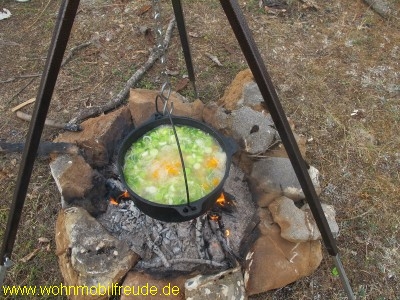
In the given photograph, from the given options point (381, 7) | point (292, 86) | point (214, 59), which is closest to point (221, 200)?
point (292, 86)

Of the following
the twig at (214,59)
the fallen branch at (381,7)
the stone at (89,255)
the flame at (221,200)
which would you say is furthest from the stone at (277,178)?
the fallen branch at (381,7)

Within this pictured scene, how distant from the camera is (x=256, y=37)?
173 inches

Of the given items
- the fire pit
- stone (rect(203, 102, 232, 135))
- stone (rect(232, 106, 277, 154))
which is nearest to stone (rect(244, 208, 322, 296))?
the fire pit

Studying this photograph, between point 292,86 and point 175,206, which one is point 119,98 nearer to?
point 292,86

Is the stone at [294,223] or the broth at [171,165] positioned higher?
the broth at [171,165]

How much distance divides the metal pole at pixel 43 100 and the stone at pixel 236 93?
1.78 m

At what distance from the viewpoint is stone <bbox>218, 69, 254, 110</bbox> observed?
3.28 metres

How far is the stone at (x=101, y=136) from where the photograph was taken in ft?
9.58

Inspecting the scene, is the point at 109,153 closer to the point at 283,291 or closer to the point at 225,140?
the point at 225,140

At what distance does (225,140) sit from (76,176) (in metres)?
1.11

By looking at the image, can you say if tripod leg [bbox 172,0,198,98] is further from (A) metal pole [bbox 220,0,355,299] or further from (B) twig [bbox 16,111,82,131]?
(B) twig [bbox 16,111,82,131]

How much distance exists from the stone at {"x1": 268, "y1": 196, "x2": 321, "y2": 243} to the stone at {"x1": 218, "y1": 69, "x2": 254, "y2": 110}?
3.43 feet

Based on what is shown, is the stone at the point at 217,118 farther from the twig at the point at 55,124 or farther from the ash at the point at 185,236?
the twig at the point at 55,124

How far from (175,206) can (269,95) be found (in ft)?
2.49
